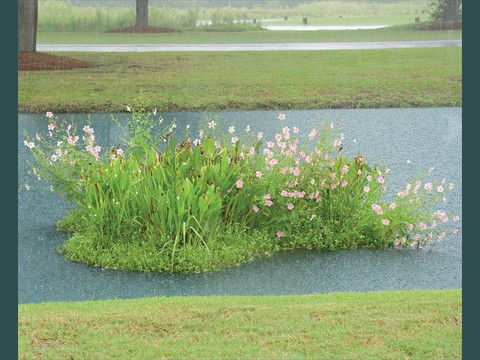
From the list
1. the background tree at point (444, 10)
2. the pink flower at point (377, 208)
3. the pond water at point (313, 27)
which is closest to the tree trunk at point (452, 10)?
the background tree at point (444, 10)

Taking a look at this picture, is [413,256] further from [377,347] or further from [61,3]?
[61,3]

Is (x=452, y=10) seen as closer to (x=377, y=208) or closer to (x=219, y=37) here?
(x=219, y=37)

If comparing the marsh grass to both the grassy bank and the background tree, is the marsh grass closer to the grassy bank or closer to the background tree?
the grassy bank

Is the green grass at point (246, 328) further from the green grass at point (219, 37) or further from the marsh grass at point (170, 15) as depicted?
the marsh grass at point (170, 15)

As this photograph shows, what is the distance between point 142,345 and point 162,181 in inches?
79.6

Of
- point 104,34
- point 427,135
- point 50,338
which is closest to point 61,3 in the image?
point 104,34

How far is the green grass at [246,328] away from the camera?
3.86 metres

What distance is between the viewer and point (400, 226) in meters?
6.26

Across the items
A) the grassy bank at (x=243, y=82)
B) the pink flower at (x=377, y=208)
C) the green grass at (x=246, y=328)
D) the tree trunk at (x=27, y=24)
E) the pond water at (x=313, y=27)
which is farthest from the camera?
the pond water at (x=313, y=27)

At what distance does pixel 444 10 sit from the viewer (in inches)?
449

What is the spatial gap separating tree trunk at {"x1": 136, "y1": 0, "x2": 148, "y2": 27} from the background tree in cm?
445

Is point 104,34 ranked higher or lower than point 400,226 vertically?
higher

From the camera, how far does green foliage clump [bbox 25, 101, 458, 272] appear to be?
561 cm

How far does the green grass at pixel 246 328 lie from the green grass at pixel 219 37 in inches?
194
